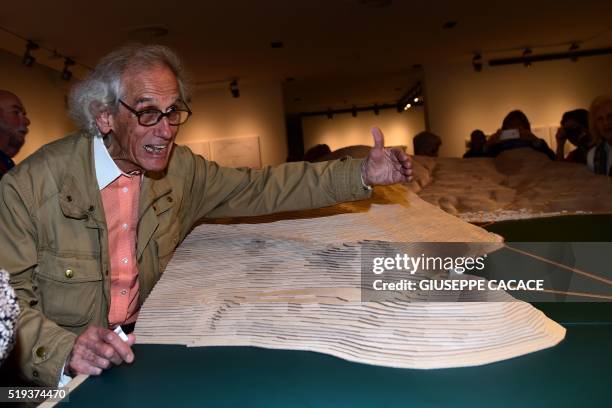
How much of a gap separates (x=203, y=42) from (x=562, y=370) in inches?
295

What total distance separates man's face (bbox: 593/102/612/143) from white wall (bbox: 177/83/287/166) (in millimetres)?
8176

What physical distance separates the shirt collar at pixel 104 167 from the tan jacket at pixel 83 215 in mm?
23

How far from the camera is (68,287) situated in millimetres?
1535

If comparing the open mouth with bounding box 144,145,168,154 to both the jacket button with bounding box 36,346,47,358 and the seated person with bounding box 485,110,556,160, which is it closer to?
the jacket button with bounding box 36,346,47,358

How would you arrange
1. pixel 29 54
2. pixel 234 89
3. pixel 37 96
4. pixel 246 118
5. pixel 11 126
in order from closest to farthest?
1. pixel 11 126
2. pixel 29 54
3. pixel 37 96
4. pixel 234 89
5. pixel 246 118

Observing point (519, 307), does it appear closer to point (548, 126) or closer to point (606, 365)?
Result: point (606, 365)

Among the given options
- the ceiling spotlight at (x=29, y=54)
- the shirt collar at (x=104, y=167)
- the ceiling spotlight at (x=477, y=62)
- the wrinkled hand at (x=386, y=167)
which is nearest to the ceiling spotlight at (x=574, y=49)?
the ceiling spotlight at (x=477, y=62)

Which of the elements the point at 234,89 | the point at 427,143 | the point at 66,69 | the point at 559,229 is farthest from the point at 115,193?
the point at 234,89

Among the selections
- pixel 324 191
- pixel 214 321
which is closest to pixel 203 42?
pixel 324 191

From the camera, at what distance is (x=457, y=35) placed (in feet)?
28.1

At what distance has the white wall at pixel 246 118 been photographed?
11.1 metres

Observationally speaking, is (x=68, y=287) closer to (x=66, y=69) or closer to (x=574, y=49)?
(x=66, y=69)

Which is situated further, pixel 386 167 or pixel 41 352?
pixel 386 167

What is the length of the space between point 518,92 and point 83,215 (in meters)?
10.8
